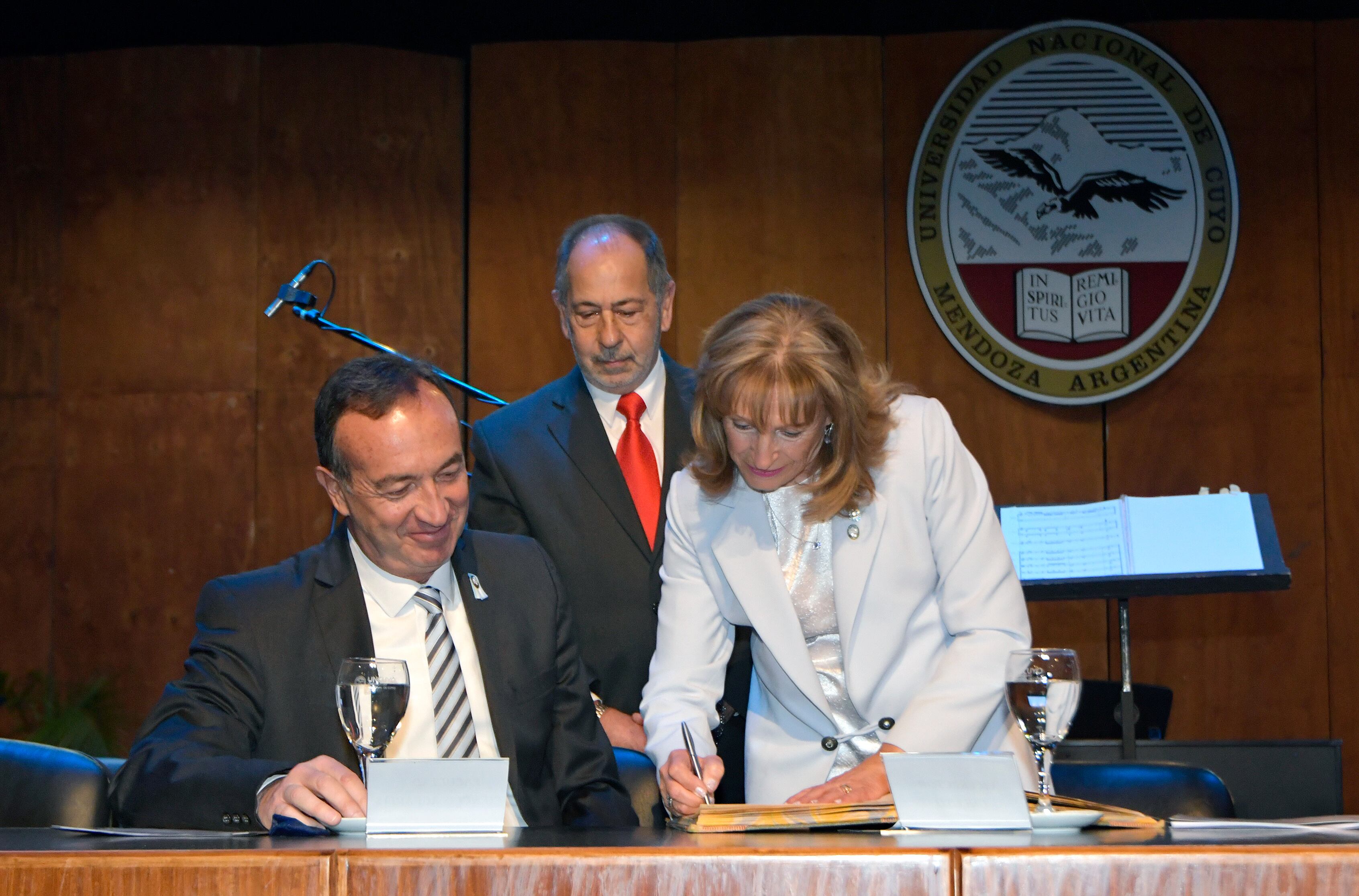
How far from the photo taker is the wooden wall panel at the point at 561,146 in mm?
5172

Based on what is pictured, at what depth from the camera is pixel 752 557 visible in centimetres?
225

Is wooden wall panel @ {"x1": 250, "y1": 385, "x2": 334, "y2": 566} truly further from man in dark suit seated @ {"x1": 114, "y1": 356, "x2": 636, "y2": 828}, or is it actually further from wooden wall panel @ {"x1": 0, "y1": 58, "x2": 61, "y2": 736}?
man in dark suit seated @ {"x1": 114, "y1": 356, "x2": 636, "y2": 828}

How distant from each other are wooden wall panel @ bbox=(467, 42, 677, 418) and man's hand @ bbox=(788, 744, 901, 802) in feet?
11.4

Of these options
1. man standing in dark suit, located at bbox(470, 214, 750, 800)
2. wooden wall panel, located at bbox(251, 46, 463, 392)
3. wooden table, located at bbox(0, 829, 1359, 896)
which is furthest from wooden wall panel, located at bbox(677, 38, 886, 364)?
wooden table, located at bbox(0, 829, 1359, 896)

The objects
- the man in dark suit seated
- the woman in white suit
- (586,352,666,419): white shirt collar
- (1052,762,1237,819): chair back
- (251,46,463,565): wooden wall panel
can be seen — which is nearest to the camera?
the man in dark suit seated

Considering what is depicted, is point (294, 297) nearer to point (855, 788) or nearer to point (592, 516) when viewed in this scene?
point (592, 516)

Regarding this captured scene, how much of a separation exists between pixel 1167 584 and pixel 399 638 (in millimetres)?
2000

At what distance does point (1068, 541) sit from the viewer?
3445mm

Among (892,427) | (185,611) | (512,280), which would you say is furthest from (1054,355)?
(185,611)

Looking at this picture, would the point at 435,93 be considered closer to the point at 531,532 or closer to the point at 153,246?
the point at 153,246

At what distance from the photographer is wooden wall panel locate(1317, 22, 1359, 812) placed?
16.4 feet

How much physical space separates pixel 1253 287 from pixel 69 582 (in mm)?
4722

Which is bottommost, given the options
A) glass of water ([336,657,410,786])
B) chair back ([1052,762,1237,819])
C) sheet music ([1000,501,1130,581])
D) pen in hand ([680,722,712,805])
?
chair back ([1052,762,1237,819])

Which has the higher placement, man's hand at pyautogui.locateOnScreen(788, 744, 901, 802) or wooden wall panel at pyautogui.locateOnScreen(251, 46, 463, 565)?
wooden wall panel at pyautogui.locateOnScreen(251, 46, 463, 565)
